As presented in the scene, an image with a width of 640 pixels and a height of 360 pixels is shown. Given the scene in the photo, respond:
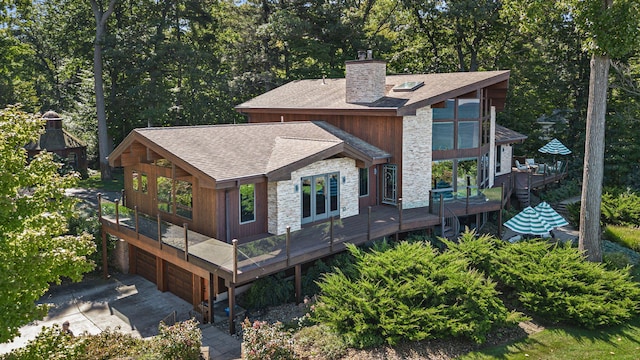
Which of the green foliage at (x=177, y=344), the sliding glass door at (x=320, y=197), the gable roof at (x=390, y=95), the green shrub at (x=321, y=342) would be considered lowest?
the green shrub at (x=321, y=342)

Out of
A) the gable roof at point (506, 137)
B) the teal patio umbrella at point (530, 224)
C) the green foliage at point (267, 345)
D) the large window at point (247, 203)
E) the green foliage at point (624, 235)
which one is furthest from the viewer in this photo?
the gable roof at point (506, 137)

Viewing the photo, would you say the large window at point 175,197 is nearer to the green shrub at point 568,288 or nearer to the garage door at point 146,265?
the garage door at point 146,265

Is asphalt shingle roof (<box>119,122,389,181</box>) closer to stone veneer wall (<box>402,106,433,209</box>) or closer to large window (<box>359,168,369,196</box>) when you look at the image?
large window (<box>359,168,369,196</box>)

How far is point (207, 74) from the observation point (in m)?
32.1

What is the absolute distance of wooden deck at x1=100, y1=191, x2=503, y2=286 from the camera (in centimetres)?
1255

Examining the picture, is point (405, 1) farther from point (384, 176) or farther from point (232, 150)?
point (232, 150)

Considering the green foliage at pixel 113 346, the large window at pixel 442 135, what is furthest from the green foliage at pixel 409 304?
the large window at pixel 442 135

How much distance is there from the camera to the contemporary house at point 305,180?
45.6ft

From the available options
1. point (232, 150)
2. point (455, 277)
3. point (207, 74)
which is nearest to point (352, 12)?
point (207, 74)

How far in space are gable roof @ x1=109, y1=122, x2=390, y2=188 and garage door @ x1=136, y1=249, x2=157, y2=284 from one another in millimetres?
3381

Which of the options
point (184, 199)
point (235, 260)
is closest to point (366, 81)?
point (184, 199)

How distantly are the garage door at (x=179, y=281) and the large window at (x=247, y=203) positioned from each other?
2473 millimetres

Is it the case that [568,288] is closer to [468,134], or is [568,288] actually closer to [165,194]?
[468,134]

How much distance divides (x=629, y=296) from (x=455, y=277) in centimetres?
493
